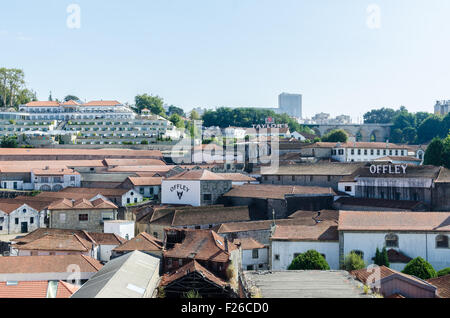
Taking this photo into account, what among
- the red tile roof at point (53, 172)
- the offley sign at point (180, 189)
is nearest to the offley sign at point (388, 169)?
the offley sign at point (180, 189)

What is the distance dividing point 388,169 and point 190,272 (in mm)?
21324

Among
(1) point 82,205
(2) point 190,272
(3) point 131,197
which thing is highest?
(1) point 82,205

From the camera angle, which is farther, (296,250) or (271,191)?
(271,191)

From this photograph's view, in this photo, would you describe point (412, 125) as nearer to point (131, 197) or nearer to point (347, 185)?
point (347, 185)

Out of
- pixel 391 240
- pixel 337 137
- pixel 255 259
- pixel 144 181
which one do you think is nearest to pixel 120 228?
pixel 255 259

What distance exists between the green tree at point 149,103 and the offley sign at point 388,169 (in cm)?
7072

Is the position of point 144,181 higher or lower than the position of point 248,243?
higher

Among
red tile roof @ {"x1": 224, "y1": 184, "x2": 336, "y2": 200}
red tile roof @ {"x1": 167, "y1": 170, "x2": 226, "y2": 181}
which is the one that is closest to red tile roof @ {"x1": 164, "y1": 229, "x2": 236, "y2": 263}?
red tile roof @ {"x1": 224, "y1": 184, "x2": 336, "y2": 200}

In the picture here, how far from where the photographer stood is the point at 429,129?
89.1m

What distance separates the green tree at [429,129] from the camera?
8788 cm

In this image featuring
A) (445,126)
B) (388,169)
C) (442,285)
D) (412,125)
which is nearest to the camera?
(442,285)

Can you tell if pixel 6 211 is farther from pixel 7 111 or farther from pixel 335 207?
pixel 7 111

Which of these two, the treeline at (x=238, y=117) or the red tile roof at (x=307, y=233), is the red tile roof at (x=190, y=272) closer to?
the red tile roof at (x=307, y=233)

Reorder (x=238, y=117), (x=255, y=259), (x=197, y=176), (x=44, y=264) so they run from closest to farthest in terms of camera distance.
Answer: (x=44, y=264) < (x=255, y=259) < (x=197, y=176) < (x=238, y=117)
